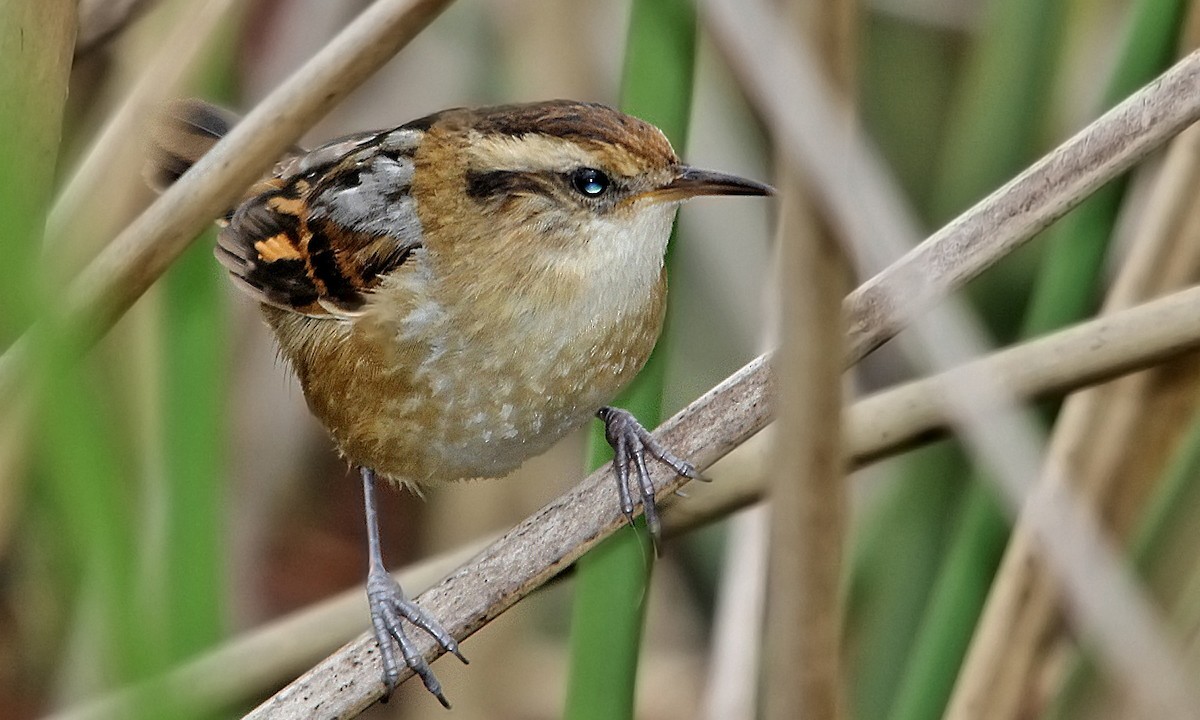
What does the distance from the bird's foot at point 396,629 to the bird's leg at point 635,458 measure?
272 millimetres

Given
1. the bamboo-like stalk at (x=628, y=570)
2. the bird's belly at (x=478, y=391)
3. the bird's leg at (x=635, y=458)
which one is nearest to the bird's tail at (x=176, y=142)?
the bird's belly at (x=478, y=391)

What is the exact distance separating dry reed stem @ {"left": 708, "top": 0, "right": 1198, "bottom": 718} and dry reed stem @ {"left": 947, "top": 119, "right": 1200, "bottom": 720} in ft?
1.69

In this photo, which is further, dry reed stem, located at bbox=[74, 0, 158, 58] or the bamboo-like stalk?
dry reed stem, located at bbox=[74, 0, 158, 58]

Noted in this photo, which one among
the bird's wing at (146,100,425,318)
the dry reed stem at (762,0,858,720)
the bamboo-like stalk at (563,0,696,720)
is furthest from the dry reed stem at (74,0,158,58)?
the dry reed stem at (762,0,858,720)

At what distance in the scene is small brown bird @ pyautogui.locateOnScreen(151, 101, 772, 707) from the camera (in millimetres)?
1798

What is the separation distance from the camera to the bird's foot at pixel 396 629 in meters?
1.66

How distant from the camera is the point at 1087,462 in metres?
1.90

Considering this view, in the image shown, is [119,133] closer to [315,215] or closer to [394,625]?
[315,215]

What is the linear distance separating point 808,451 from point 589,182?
0.77 meters

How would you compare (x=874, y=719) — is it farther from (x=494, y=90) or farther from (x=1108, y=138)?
(x=494, y=90)

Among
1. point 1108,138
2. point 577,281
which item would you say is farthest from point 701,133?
A: point 1108,138

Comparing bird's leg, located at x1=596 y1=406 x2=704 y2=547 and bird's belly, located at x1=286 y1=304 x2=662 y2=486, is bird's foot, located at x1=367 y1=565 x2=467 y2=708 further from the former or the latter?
bird's leg, located at x1=596 y1=406 x2=704 y2=547

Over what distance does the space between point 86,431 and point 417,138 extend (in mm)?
922

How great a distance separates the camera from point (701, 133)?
8.99 feet
